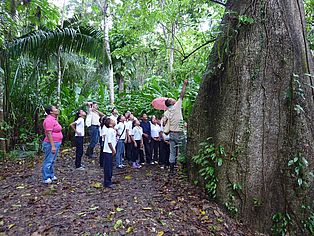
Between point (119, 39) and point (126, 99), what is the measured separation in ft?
14.7

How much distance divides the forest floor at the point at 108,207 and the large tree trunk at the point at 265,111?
619mm

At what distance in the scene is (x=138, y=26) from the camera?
9867 mm

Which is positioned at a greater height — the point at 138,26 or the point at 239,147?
the point at 138,26

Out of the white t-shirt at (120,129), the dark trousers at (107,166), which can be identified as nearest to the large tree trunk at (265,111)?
the dark trousers at (107,166)

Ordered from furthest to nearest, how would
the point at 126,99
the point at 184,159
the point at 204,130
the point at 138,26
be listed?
the point at 126,99
the point at 138,26
the point at 184,159
the point at 204,130

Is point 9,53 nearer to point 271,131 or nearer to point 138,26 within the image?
point 138,26

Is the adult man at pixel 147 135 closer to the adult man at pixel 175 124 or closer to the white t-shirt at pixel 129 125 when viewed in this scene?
the white t-shirt at pixel 129 125

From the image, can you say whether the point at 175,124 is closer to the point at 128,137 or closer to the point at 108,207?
the point at 128,137

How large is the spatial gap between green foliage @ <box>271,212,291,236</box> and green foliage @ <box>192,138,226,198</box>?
1.08 metres

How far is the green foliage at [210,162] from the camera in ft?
17.6

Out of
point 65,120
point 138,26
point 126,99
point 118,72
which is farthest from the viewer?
point 118,72

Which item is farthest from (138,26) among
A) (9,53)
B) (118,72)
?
(118,72)

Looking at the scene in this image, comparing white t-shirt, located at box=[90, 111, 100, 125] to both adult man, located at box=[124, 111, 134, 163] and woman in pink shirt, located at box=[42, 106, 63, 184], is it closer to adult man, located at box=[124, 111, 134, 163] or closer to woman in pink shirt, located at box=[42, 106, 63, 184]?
adult man, located at box=[124, 111, 134, 163]

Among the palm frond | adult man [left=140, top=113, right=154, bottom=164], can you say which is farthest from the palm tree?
adult man [left=140, top=113, right=154, bottom=164]
